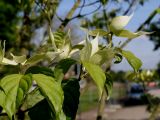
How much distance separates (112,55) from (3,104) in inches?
11.2

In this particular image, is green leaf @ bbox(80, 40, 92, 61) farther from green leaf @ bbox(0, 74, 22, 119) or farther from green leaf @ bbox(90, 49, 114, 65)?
green leaf @ bbox(0, 74, 22, 119)

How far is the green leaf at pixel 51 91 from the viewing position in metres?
0.88

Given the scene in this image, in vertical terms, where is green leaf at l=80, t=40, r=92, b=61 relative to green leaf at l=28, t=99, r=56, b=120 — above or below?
above

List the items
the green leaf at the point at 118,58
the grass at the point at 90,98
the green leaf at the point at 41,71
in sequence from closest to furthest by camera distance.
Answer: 1. the green leaf at the point at 41,71
2. the green leaf at the point at 118,58
3. the grass at the point at 90,98

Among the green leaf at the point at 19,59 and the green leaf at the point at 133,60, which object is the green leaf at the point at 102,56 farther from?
the green leaf at the point at 19,59

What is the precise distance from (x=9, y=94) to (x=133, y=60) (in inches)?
12.4

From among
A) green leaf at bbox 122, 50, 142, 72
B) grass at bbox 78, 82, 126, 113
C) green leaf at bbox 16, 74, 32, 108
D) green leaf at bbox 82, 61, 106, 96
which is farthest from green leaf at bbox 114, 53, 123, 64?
grass at bbox 78, 82, 126, 113

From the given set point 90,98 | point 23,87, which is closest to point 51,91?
point 23,87

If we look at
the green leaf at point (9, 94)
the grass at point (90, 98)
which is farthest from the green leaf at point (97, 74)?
the grass at point (90, 98)

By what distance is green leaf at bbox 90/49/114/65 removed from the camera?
1.04 meters

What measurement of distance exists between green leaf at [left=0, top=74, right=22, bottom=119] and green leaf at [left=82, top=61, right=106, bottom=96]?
0.14 m

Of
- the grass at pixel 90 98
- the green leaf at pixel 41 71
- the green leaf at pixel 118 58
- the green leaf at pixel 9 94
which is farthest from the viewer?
the grass at pixel 90 98

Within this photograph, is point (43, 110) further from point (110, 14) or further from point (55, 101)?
point (110, 14)

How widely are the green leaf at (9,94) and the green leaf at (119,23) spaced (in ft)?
0.92
